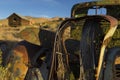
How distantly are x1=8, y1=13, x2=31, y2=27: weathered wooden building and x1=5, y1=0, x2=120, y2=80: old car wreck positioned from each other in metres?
43.7

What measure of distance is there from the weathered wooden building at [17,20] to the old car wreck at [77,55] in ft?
143

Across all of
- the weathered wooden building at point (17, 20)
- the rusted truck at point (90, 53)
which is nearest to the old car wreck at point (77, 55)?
the rusted truck at point (90, 53)

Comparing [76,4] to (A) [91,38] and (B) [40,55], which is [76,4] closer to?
(B) [40,55]

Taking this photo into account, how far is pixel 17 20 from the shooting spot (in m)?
53.3

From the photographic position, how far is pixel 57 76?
7.32 metres

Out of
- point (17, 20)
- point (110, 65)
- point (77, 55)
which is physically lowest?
point (110, 65)

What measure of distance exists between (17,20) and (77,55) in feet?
153

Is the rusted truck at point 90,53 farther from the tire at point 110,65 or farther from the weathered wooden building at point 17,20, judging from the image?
the weathered wooden building at point 17,20

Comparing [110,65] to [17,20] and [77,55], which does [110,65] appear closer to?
[77,55]

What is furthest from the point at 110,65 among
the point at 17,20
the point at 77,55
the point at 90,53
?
the point at 17,20

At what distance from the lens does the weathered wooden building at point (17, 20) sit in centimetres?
5241

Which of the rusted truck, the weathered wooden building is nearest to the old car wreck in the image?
the rusted truck

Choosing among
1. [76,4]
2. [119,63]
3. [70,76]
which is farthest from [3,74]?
[76,4]

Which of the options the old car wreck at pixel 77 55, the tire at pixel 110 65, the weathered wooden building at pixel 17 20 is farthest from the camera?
the weathered wooden building at pixel 17 20
